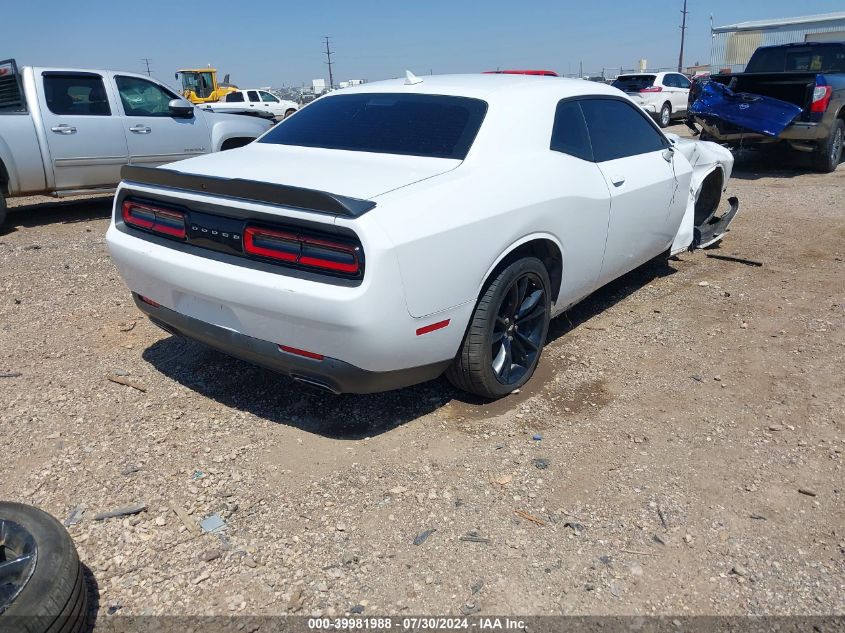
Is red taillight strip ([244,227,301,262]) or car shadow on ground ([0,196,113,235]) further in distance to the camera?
car shadow on ground ([0,196,113,235])

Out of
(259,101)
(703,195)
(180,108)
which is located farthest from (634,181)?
(259,101)

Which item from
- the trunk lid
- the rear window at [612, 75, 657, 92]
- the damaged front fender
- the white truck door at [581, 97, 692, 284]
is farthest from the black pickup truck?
the rear window at [612, 75, 657, 92]

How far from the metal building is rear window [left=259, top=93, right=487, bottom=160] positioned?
33484 millimetres

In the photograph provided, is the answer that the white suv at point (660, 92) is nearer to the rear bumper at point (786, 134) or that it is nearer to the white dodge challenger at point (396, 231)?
the rear bumper at point (786, 134)

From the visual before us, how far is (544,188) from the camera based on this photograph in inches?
134

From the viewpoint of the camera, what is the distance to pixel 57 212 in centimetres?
873

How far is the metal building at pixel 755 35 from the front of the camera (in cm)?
3216

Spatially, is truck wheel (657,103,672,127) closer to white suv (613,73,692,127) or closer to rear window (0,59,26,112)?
white suv (613,73,692,127)

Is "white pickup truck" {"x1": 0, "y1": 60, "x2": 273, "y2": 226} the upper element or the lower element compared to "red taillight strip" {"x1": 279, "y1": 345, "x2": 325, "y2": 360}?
upper

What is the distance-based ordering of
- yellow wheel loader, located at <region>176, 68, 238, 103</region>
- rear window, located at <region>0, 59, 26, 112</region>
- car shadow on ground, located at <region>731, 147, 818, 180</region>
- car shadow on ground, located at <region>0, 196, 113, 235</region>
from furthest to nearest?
1. yellow wheel loader, located at <region>176, 68, 238, 103</region>
2. car shadow on ground, located at <region>731, 147, 818, 180</region>
3. car shadow on ground, located at <region>0, 196, 113, 235</region>
4. rear window, located at <region>0, 59, 26, 112</region>

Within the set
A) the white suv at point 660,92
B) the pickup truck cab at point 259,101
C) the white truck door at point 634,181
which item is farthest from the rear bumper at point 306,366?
the pickup truck cab at point 259,101

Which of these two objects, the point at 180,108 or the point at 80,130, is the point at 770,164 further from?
the point at 80,130

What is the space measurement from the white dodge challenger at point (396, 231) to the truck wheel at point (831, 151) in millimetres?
7698

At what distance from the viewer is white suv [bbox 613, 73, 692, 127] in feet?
64.9
